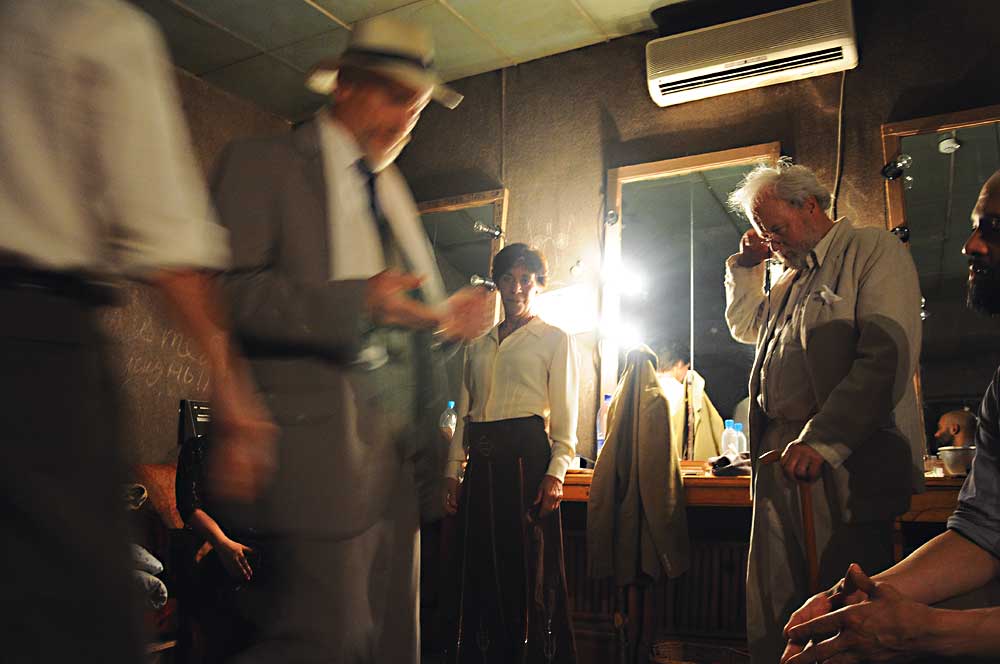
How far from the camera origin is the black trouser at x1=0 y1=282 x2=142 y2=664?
0.74m

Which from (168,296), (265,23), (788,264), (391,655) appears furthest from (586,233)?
(168,296)

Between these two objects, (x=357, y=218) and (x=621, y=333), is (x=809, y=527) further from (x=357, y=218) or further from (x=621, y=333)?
(x=621, y=333)

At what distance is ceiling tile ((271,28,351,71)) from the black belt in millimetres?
3814

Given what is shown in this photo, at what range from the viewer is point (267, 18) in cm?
416

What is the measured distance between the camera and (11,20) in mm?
835

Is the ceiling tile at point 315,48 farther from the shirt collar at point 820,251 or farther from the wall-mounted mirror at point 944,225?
the shirt collar at point 820,251

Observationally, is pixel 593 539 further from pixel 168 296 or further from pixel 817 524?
pixel 168 296

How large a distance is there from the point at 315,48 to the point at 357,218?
331cm

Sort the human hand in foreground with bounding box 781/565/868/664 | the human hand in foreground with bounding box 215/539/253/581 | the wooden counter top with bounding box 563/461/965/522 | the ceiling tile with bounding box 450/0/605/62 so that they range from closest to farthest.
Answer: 1. the human hand in foreground with bounding box 781/565/868/664
2. the human hand in foreground with bounding box 215/539/253/581
3. the wooden counter top with bounding box 563/461/965/522
4. the ceiling tile with bounding box 450/0/605/62

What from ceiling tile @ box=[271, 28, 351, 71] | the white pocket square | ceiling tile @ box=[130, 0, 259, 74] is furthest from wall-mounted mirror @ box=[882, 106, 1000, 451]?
ceiling tile @ box=[130, 0, 259, 74]

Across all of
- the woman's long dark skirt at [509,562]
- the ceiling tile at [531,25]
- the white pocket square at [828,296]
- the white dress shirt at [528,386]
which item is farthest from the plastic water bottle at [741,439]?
the ceiling tile at [531,25]

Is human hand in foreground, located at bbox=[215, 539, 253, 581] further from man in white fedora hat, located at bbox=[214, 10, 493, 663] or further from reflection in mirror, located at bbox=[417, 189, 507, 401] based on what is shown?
reflection in mirror, located at bbox=[417, 189, 507, 401]

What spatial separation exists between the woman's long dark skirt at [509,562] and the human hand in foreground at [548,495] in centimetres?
2

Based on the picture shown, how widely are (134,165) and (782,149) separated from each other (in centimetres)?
336
